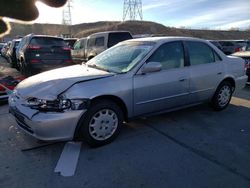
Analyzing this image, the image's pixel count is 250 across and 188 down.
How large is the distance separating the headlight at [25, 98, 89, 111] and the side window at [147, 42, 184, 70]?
1445mm

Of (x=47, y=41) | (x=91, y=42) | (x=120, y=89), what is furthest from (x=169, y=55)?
(x=91, y=42)

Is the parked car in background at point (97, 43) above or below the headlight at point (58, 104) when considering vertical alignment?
above

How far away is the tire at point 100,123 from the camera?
3832 millimetres

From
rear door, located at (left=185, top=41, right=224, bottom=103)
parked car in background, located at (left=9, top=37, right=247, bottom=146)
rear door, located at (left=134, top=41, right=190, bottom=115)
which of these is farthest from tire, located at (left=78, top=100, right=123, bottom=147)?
rear door, located at (left=185, top=41, right=224, bottom=103)

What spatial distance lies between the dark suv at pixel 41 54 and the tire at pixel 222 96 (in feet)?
20.8

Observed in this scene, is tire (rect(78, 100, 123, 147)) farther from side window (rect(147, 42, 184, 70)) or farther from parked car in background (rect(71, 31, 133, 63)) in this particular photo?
parked car in background (rect(71, 31, 133, 63))

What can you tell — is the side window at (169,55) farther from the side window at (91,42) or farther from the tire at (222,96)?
the side window at (91,42)

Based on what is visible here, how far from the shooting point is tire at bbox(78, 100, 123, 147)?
3.83 m

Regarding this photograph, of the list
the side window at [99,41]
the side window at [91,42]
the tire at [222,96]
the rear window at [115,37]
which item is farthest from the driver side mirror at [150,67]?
the side window at [91,42]

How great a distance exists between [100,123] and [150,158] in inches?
34.5

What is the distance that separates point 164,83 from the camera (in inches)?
181

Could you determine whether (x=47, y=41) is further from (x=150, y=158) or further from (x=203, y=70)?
(x=150, y=158)

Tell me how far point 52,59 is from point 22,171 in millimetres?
7096

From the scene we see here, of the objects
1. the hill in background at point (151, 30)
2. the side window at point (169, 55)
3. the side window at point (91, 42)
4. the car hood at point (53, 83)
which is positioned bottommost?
the car hood at point (53, 83)
